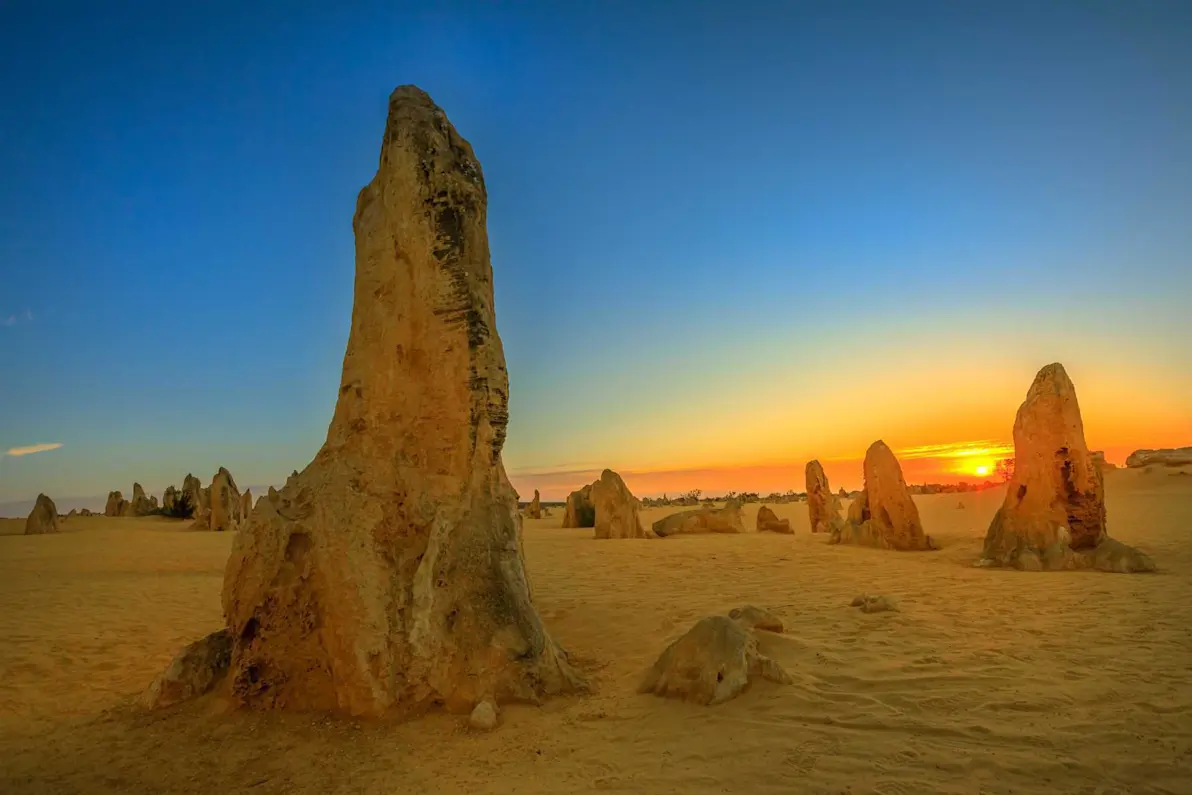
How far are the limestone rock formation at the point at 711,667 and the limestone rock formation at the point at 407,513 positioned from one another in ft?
2.58

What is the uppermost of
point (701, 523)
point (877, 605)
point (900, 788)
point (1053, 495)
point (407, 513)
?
point (407, 513)

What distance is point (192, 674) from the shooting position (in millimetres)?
5730

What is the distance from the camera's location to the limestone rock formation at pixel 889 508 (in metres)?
15.5

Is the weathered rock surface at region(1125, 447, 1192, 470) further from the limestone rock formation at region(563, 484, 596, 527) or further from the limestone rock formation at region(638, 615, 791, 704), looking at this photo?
the limestone rock formation at region(638, 615, 791, 704)

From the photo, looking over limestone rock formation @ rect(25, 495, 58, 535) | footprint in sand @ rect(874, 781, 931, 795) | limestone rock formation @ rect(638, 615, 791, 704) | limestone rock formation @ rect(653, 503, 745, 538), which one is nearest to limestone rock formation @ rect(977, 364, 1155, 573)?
limestone rock formation @ rect(638, 615, 791, 704)

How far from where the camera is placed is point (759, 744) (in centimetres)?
431

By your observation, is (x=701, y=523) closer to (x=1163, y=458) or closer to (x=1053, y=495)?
(x=1053, y=495)

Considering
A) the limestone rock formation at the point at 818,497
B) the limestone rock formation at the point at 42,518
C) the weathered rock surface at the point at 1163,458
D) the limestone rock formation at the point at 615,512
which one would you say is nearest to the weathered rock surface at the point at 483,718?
the limestone rock formation at the point at 615,512

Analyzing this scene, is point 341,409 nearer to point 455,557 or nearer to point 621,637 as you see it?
point 455,557

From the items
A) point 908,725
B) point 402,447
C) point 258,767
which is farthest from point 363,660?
point 908,725

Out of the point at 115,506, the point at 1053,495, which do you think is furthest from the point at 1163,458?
the point at 115,506

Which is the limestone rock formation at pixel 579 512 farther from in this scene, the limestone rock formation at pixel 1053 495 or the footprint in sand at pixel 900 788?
the footprint in sand at pixel 900 788

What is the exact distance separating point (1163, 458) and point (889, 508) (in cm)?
2444

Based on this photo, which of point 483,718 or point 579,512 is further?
point 579,512
